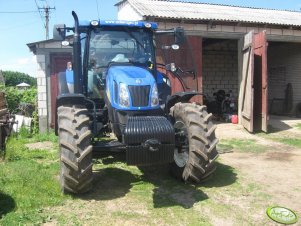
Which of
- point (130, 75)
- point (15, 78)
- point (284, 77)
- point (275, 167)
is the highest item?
point (15, 78)

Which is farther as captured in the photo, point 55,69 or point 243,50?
point 243,50

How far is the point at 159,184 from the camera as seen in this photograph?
515 centimetres

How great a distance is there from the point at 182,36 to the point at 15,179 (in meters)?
3.19

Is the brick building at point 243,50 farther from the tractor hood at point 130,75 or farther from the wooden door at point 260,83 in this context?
the tractor hood at point 130,75

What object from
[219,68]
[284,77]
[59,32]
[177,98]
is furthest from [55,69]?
[284,77]

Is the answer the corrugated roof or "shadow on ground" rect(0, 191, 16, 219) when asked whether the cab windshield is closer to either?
"shadow on ground" rect(0, 191, 16, 219)

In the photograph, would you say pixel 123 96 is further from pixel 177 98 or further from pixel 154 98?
pixel 177 98

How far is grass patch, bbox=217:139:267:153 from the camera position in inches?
305

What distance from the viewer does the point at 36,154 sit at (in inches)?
288

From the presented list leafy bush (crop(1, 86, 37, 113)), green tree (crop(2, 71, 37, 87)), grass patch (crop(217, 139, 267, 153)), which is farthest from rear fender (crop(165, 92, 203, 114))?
green tree (crop(2, 71, 37, 87))

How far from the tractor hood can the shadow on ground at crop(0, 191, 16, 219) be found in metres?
1.95

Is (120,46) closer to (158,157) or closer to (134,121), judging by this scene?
(134,121)

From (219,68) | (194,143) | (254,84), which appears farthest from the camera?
(219,68)

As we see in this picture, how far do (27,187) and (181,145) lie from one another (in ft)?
6.88
